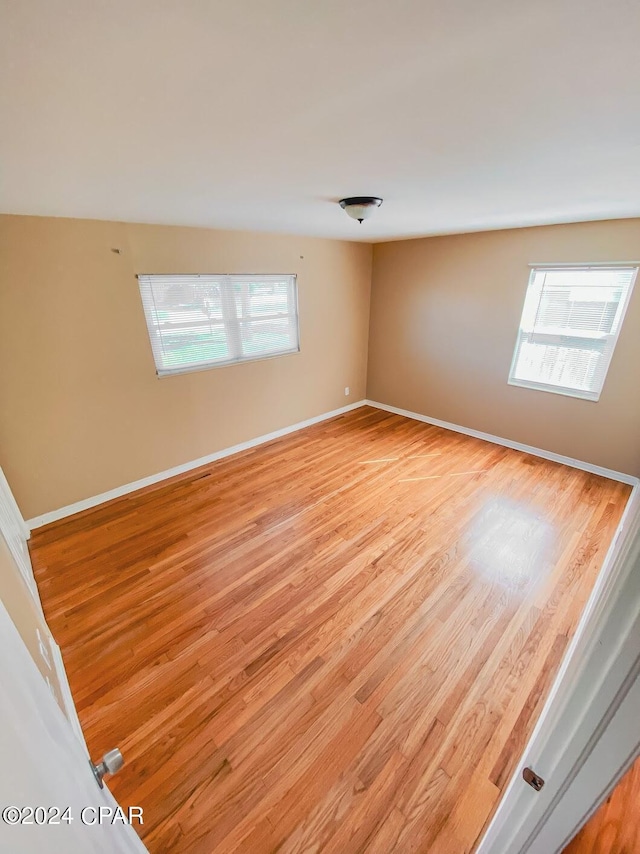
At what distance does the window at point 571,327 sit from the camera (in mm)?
2916

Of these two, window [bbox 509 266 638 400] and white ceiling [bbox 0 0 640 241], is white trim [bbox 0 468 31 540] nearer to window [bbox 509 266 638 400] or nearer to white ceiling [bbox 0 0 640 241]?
white ceiling [bbox 0 0 640 241]

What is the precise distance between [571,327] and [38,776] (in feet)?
13.7

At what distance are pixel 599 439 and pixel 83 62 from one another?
4135mm

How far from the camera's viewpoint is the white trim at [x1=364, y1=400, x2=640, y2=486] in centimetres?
315

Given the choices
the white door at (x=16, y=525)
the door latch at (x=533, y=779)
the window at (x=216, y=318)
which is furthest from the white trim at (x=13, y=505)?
the door latch at (x=533, y=779)

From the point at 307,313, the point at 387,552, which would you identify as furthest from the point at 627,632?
the point at 307,313

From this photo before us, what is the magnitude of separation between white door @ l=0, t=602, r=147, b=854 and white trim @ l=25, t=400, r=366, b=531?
2501 mm

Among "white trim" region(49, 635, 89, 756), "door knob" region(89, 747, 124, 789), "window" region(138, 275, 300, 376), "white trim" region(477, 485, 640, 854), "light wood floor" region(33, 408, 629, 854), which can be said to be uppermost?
"window" region(138, 275, 300, 376)

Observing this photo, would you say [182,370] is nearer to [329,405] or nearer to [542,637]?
[329,405]

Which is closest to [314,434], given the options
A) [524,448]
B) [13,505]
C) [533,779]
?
[524,448]

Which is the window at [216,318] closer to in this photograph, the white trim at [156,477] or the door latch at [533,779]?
the white trim at [156,477]

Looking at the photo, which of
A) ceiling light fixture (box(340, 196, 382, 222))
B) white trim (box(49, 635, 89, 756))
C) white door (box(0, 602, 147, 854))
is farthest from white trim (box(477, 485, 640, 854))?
ceiling light fixture (box(340, 196, 382, 222))

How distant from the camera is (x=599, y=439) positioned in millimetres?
3193

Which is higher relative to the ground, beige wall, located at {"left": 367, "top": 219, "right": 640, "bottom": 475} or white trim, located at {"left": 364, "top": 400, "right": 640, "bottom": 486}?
beige wall, located at {"left": 367, "top": 219, "right": 640, "bottom": 475}
